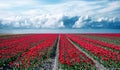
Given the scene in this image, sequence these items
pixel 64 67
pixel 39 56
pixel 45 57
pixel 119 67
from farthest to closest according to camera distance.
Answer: pixel 45 57 < pixel 39 56 < pixel 119 67 < pixel 64 67

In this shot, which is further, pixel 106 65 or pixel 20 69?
pixel 106 65

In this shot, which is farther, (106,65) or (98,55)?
(98,55)

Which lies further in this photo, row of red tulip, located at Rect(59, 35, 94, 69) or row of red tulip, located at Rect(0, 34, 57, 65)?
row of red tulip, located at Rect(0, 34, 57, 65)

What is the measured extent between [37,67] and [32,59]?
3.66 feet

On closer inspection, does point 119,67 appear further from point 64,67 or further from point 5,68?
point 5,68

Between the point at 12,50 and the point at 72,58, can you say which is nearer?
the point at 72,58

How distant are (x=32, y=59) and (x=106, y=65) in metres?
5.23

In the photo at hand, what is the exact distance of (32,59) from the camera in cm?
1400

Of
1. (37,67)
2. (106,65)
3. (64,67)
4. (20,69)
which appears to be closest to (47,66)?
(37,67)

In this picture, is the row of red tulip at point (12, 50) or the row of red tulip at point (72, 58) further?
the row of red tulip at point (12, 50)

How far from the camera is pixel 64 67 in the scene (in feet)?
40.7

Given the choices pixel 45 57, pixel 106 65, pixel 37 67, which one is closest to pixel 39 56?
pixel 45 57

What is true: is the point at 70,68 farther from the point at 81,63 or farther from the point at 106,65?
the point at 106,65

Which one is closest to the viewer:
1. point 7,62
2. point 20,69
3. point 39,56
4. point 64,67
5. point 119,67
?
point 20,69
